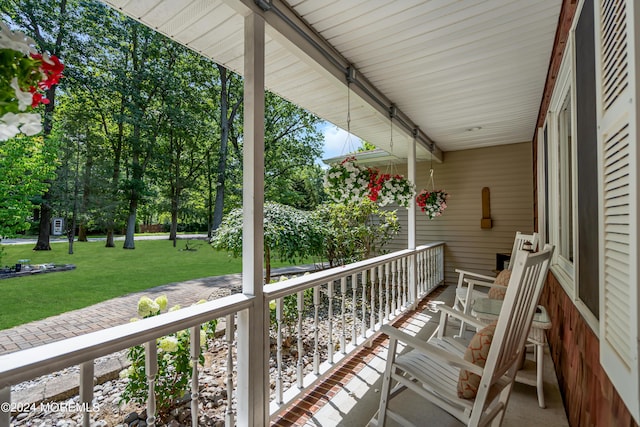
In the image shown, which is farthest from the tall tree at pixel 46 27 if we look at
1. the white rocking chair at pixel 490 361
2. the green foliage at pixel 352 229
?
the white rocking chair at pixel 490 361

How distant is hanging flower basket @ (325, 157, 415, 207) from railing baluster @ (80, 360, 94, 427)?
2184mm

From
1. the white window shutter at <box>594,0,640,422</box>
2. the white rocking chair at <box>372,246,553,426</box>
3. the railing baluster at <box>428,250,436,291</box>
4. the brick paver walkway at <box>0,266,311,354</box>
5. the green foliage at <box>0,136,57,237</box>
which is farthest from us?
the railing baluster at <box>428,250,436,291</box>

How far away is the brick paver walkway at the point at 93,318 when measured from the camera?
12.7ft

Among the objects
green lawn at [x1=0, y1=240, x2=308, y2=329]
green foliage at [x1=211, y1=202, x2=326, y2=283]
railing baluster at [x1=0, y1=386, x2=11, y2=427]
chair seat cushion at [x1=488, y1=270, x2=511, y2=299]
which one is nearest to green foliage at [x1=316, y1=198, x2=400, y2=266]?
green lawn at [x1=0, y1=240, x2=308, y2=329]

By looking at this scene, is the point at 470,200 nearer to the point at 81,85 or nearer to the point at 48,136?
the point at 48,136

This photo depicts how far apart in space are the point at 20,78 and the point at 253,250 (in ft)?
3.97

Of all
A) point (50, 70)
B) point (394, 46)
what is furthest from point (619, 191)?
point (394, 46)

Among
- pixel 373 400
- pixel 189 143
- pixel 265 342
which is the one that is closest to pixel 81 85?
pixel 189 143

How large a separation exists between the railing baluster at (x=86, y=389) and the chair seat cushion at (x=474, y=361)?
1536mm

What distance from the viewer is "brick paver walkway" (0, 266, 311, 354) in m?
3.86

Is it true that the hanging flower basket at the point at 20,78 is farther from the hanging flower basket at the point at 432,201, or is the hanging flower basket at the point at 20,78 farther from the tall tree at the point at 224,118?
the tall tree at the point at 224,118

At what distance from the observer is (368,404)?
2.10 m

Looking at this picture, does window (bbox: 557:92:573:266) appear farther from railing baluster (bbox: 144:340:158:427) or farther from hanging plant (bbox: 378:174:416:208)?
railing baluster (bbox: 144:340:158:427)

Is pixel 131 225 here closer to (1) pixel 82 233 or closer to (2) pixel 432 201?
(1) pixel 82 233
